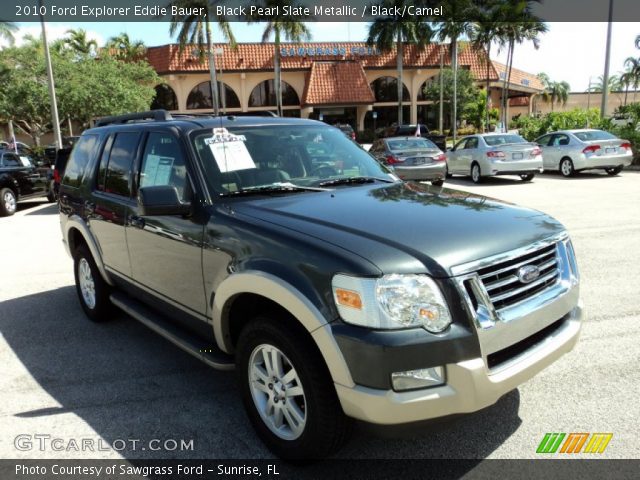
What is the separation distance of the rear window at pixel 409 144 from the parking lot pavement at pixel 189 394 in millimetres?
8960

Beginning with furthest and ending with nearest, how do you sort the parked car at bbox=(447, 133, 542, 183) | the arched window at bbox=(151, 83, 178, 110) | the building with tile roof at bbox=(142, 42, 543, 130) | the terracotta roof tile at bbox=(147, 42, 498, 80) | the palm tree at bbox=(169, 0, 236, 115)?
the arched window at bbox=(151, 83, 178, 110) → the building with tile roof at bbox=(142, 42, 543, 130) → the terracotta roof tile at bbox=(147, 42, 498, 80) → the palm tree at bbox=(169, 0, 236, 115) → the parked car at bbox=(447, 133, 542, 183)

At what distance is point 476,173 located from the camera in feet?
54.3

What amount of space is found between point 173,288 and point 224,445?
3.83 ft

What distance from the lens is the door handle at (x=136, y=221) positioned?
401 centimetres

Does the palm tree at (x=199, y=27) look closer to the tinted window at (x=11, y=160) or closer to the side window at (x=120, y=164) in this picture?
the tinted window at (x=11, y=160)

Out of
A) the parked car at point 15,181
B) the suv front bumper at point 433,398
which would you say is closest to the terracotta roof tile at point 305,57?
the parked car at point 15,181

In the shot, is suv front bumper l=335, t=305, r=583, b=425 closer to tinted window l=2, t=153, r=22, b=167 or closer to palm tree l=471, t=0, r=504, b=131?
tinted window l=2, t=153, r=22, b=167

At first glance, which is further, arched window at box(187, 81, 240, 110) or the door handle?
arched window at box(187, 81, 240, 110)

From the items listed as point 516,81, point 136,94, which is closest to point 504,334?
point 136,94

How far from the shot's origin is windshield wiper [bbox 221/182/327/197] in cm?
344

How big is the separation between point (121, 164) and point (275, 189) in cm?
172

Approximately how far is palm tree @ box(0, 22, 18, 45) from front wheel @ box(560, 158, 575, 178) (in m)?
36.5

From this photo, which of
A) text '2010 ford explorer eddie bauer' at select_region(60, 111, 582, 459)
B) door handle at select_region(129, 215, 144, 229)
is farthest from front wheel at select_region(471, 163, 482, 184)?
door handle at select_region(129, 215, 144, 229)

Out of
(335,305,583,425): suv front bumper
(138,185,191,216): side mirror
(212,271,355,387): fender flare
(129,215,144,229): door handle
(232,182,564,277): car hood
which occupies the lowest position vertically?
(335,305,583,425): suv front bumper
